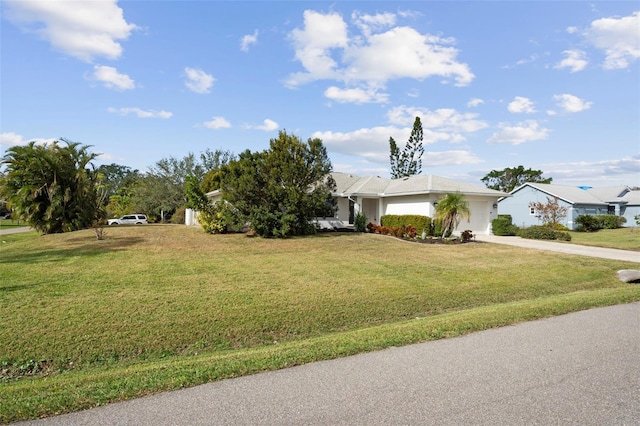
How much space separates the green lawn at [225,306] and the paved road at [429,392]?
0.34m

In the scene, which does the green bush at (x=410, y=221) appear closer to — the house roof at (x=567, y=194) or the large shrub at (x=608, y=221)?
the house roof at (x=567, y=194)

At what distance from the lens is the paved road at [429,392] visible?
313 centimetres

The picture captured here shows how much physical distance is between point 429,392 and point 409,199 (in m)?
21.9

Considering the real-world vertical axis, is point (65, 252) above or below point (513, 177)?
below

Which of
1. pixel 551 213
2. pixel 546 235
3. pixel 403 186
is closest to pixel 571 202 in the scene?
pixel 551 213

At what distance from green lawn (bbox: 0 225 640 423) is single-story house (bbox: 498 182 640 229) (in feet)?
78.9

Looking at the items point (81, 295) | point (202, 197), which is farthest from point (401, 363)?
point (202, 197)

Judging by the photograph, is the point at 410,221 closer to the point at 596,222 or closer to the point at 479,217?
the point at 479,217

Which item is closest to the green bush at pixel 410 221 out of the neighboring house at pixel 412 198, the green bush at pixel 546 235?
the neighboring house at pixel 412 198

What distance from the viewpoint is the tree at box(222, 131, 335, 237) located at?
18.3 m

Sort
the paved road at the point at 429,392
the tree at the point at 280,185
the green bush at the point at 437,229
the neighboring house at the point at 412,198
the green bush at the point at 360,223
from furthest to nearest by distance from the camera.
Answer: the neighboring house at the point at 412,198
the green bush at the point at 360,223
the green bush at the point at 437,229
the tree at the point at 280,185
the paved road at the point at 429,392

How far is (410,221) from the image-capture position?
72.8ft

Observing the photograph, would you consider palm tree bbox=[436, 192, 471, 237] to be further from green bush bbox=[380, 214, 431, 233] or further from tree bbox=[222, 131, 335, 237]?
tree bbox=[222, 131, 335, 237]

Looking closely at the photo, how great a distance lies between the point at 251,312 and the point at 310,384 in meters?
3.93
